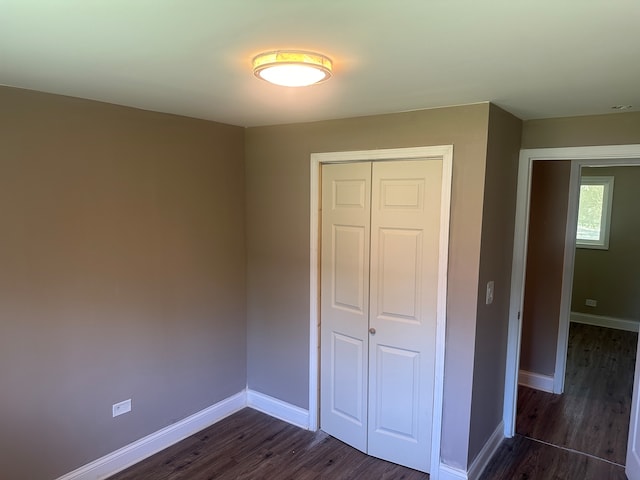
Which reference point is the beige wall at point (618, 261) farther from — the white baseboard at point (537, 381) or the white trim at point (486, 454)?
the white trim at point (486, 454)

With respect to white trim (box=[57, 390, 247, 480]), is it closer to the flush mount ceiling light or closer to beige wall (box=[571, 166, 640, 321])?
the flush mount ceiling light

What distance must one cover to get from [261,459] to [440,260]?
192cm

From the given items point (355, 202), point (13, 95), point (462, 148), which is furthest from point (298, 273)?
point (13, 95)

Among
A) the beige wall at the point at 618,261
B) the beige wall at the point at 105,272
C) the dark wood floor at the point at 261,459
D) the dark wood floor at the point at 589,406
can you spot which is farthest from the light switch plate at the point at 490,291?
the beige wall at the point at 618,261

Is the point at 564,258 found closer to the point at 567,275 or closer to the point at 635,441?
the point at 567,275

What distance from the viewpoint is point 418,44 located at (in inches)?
57.5

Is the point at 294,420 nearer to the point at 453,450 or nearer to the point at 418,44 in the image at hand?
the point at 453,450

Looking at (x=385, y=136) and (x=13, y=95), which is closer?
(x=13, y=95)

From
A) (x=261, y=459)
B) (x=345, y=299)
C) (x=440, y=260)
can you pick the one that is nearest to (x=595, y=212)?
(x=440, y=260)

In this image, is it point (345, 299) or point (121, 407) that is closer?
point (121, 407)

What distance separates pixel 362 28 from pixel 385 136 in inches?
59.4

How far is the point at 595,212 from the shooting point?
5.91 meters

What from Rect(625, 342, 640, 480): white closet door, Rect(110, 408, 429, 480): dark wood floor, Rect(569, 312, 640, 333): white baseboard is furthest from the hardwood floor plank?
Rect(569, 312, 640, 333): white baseboard

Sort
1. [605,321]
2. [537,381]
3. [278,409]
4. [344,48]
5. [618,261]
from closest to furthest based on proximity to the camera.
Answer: [344,48], [278,409], [537,381], [618,261], [605,321]
